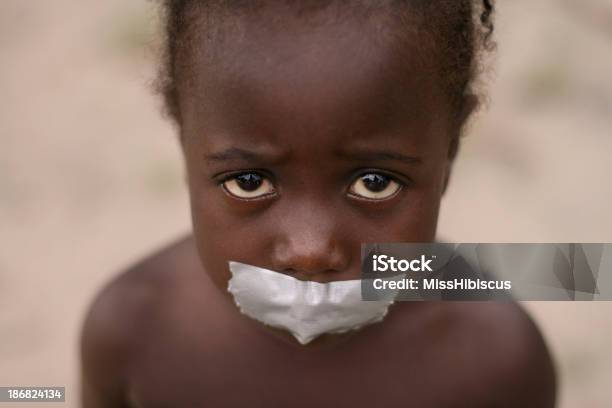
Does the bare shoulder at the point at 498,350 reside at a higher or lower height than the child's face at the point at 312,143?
lower

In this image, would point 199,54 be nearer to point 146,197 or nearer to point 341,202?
point 341,202

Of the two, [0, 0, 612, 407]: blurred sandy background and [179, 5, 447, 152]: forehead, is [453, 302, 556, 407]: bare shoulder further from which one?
[0, 0, 612, 407]: blurred sandy background

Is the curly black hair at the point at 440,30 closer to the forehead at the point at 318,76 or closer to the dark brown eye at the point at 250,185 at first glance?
the forehead at the point at 318,76

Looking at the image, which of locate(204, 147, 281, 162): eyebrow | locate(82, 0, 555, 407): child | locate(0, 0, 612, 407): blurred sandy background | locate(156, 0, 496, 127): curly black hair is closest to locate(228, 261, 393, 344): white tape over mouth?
locate(82, 0, 555, 407): child

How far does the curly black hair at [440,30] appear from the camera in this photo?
87 cm

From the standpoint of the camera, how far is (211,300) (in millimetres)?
1257

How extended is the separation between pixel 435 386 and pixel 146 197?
1.25 meters

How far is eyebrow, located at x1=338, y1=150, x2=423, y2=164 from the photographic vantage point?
852 mm

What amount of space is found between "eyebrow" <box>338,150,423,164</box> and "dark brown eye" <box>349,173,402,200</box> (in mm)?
30

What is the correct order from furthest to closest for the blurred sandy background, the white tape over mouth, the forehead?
the blurred sandy background < the white tape over mouth < the forehead

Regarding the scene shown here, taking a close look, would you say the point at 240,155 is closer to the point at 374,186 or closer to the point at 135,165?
the point at 374,186

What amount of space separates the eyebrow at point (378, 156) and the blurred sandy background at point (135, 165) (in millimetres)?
1271

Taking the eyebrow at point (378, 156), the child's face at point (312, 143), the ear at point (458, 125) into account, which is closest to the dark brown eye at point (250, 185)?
the child's face at point (312, 143)

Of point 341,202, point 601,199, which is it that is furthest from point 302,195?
point 601,199
